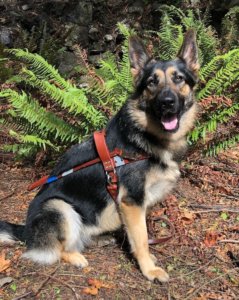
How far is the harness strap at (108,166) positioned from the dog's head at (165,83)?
0.53 meters

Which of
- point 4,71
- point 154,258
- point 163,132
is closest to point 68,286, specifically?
point 154,258

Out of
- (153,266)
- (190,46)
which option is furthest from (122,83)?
(153,266)

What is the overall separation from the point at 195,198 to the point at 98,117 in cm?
174

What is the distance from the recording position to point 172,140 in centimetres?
383

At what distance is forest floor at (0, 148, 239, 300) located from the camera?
3361mm

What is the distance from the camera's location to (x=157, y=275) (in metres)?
3.49

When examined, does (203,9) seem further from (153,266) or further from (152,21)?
(153,266)

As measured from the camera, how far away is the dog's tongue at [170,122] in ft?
11.7

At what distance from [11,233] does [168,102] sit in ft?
6.96

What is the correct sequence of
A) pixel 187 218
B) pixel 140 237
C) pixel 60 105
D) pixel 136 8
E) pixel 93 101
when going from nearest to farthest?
pixel 140 237 < pixel 187 218 < pixel 60 105 < pixel 93 101 < pixel 136 8

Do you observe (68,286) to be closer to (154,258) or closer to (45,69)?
(154,258)

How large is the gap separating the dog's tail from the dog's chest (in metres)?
1.38

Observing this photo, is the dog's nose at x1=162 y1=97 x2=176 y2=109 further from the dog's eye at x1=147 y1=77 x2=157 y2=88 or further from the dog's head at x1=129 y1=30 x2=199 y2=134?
the dog's eye at x1=147 y1=77 x2=157 y2=88

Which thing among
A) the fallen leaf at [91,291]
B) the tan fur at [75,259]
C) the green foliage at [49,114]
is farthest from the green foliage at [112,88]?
the fallen leaf at [91,291]
